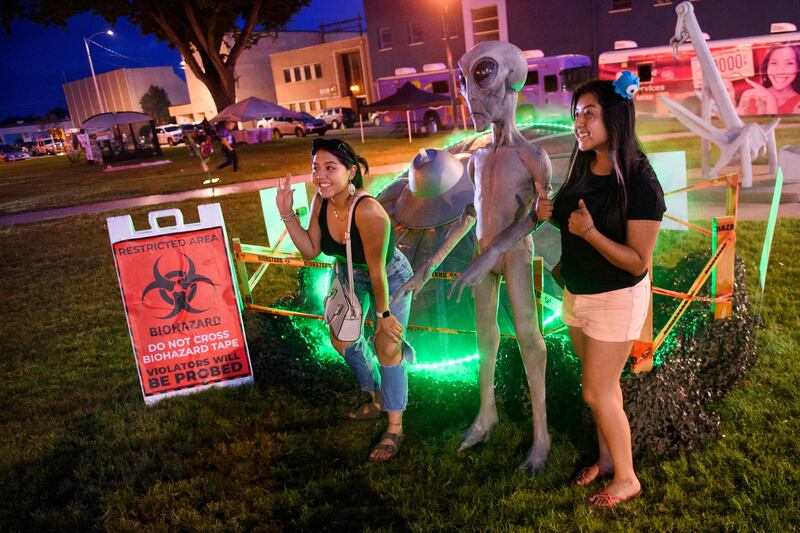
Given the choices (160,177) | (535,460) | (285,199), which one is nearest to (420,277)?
(285,199)

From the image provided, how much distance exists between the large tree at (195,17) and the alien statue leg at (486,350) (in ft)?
84.9

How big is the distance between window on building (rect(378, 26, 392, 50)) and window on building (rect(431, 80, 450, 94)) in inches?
338

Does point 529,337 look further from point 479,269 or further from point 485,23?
point 485,23

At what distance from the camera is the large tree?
26.2 m

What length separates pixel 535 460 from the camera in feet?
10.4

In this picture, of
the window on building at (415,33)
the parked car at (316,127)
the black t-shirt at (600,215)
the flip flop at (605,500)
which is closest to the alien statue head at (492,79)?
the black t-shirt at (600,215)

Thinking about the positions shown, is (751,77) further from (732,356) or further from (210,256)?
(210,256)

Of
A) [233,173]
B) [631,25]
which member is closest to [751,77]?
[631,25]

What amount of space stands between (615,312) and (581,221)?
1.48ft

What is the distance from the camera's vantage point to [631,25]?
90.7ft

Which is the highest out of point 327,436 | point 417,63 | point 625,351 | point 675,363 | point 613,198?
point 417,63

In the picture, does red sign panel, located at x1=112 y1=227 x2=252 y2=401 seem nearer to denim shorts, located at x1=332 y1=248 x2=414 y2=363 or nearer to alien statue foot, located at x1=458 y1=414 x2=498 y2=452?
denim shorts, located at x1=332 y1=248 x2=414 y2=363

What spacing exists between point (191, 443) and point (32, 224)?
12.4 meters

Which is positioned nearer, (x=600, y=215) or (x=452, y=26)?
(x=600, y=215)
